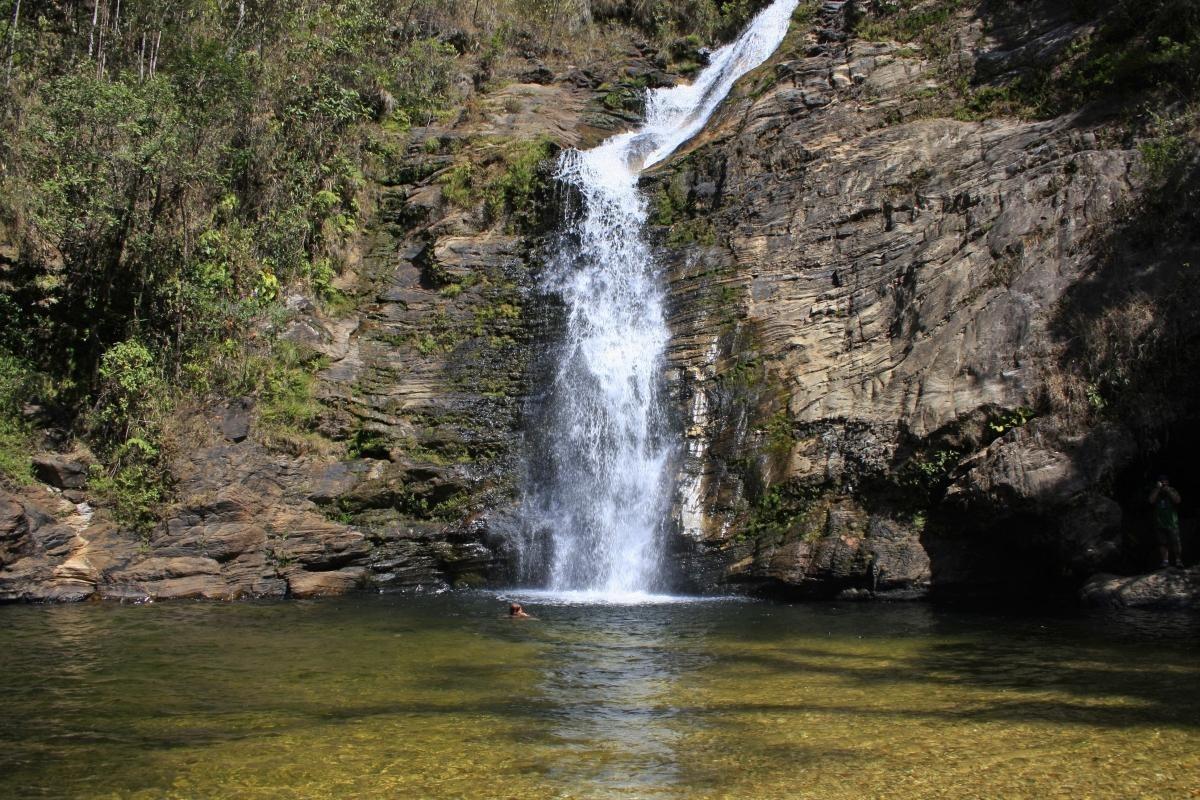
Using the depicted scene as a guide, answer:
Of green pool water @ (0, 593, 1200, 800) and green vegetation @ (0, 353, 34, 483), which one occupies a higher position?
green vegetation @ (0, 353, 34, 483)

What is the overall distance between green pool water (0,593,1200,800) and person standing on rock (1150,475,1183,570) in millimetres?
1650

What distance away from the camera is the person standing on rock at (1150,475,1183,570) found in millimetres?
10914

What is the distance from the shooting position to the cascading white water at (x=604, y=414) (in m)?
14.8

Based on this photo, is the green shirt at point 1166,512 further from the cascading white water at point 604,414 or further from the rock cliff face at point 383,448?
the rock cliff face at point 383,448

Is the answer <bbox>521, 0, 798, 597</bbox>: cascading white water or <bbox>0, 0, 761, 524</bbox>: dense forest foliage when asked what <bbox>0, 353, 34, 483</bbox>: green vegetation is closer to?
<bbox>0, 0, 761, 524</bbox>: dense forest foliage

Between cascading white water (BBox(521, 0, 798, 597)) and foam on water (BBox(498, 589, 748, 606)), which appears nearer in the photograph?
foam on water (BBox(498, 589, 748, 606))

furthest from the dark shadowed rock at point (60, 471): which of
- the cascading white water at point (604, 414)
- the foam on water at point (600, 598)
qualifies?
the cascading white water at point (604, 414)

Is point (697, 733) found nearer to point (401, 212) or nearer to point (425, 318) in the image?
point (425, 318)

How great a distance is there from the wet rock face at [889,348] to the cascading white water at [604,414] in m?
0.60

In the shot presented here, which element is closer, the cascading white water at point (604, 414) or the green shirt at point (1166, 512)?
the green shirt at point (1166, 512)

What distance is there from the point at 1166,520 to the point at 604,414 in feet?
29.8

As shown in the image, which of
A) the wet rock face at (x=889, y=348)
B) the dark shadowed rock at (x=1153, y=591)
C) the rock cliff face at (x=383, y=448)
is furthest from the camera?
the rock cliff face at (x=383, y=448)

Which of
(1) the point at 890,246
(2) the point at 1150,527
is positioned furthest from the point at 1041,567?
(1) the point at 890,246

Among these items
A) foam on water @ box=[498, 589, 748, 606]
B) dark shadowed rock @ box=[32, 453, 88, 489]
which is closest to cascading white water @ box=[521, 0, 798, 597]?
foam on water @ box=[498, 589, 748, 606]
